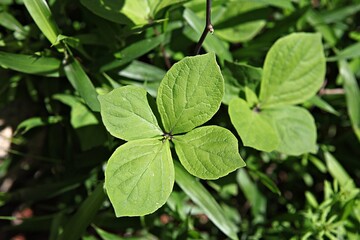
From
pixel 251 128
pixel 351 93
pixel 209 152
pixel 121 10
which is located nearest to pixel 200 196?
pixel 251 128

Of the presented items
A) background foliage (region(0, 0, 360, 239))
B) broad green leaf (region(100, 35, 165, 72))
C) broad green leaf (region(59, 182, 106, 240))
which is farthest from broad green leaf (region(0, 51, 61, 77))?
broad green leaf (region(59, 182, 106, 240))

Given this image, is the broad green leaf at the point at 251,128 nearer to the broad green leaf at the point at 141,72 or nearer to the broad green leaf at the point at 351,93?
the broad green leaf at the point at 141,72

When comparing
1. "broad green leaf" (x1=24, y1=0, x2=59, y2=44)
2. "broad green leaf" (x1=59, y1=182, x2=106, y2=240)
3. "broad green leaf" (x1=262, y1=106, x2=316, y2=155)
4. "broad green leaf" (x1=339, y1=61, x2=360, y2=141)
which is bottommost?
"broad green leaf" (x1=59, y1=182, x2=106, y2=240)

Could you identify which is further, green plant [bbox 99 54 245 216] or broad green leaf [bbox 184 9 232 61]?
broad green leaf [bbox 184 9 232 61]

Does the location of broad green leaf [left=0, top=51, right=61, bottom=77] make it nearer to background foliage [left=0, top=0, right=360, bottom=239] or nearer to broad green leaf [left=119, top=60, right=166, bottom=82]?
background foliage [left=0, top=0, right=360, bottom=239]

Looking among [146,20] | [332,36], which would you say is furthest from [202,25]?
[332,36]

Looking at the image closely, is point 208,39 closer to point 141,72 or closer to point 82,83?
point 141,72

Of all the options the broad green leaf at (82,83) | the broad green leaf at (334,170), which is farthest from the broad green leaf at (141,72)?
the broad green leaf at (334,170)
